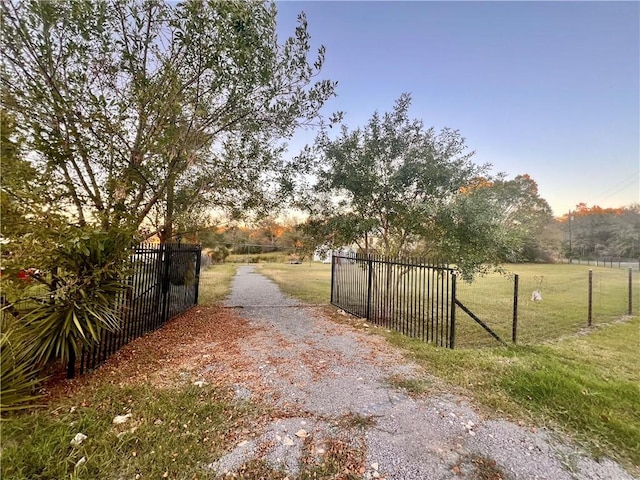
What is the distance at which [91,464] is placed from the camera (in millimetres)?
1784

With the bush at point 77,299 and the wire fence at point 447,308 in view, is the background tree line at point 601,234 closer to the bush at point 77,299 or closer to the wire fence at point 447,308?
the wire fence at point 447,308

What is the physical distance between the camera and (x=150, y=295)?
15.9ft

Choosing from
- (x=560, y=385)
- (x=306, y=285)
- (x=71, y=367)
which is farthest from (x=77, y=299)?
(x=306, y=285)

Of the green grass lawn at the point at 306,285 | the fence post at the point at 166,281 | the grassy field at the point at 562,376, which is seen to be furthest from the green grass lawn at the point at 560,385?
the green grass lawn at the point at 306,285

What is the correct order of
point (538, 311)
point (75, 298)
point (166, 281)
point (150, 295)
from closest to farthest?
1. point (75, 298)
2. point (150, 295)
3. point (166, 281)
4. point (538, 311)

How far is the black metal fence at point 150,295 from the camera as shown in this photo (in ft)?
11.5

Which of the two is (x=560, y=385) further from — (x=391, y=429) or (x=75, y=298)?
(x=75, y=298)

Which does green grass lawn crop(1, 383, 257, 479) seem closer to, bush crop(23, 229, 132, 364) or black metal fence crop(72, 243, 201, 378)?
bush crop(23, 229, 132, 364)

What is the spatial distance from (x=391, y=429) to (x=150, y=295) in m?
4.45

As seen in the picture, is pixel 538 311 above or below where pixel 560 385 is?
below

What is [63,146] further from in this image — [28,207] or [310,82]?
[310,82]

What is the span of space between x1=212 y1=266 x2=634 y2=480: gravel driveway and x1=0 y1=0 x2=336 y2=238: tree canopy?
2887mm

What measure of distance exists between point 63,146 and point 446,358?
593cm

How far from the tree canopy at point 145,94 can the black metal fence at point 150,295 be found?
707 mm
